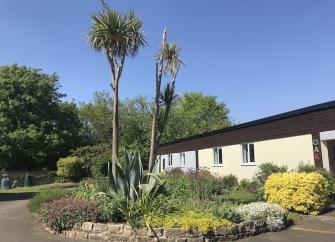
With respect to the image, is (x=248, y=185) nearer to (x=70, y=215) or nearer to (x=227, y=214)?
(x=227, y=214)

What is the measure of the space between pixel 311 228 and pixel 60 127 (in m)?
34.4

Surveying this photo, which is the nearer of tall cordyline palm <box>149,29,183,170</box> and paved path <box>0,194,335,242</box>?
paved path <box>0,194,335,242</box>

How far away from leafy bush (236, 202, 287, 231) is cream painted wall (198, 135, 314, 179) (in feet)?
20.7

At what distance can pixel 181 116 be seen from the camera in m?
53.8

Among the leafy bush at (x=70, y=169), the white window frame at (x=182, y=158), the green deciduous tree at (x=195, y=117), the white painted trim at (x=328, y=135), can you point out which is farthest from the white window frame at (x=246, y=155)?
the green deciduous tree at (x=195, y=117)

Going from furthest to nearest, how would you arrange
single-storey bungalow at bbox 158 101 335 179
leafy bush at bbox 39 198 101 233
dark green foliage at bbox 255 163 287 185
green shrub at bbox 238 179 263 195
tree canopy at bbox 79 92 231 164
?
1. tree canopy at bbox 79 92 231 164
2. green shrub at bbox 238 179 263 195
3. dark green foliage at bbox 255 163 287 185
4. single-storey bungalow at bbox 158 101 335 179
5. leafy bush at bbox 39 198 101 233

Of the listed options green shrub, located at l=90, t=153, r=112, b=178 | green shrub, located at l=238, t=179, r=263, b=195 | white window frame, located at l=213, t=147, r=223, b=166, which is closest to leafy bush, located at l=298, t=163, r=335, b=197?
green shrub, located at l=238, t=179, r=263, b=195

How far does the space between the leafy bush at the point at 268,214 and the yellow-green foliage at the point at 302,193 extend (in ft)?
5.72

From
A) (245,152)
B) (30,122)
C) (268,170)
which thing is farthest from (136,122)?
(268,170)

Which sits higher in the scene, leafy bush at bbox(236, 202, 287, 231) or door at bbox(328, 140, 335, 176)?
door at bbox(328, 140, 335, 176)

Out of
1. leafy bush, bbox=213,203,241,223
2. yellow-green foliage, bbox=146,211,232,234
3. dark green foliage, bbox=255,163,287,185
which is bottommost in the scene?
yellow-green foliage, bbox=146,211,232,234

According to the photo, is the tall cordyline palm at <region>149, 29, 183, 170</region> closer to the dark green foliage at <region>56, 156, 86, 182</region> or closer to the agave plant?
the agave plant

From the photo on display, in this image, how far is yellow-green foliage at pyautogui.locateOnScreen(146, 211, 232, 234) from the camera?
889cm

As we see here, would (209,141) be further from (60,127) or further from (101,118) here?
(101,118)
